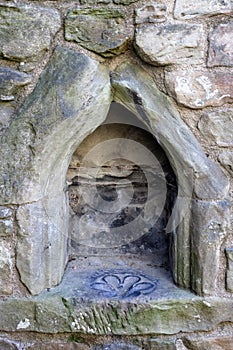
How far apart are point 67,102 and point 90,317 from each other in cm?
81

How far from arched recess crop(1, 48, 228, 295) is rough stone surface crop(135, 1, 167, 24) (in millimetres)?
171

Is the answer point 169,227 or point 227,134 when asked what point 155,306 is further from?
point 227,134

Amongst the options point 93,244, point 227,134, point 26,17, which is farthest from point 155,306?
point 26,17

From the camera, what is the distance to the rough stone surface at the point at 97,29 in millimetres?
1439

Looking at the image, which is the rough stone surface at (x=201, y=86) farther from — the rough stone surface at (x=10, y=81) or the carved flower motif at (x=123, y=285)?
the carved flower motif at (x=123, y=285)

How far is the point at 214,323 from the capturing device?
60.6 inches

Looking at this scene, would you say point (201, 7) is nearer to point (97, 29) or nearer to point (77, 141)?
point (97, 29)

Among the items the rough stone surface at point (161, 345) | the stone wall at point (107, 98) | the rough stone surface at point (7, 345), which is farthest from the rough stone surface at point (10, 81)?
the rough stone surface at point (161, 345)

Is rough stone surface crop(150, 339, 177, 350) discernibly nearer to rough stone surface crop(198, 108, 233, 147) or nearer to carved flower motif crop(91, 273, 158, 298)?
carved flower motif crop(91, 273, 158, 298)

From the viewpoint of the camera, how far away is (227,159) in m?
1.50

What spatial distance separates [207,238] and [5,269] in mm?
768

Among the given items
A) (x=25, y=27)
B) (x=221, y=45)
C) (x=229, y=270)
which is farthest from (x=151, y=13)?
(x=229, y=270)

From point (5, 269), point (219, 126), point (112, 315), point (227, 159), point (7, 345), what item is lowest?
point (7, 345)

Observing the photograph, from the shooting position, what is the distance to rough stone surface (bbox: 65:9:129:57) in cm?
144
